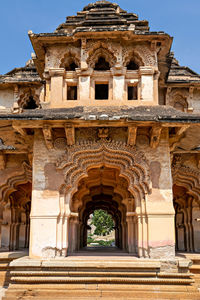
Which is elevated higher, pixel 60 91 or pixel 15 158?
pixel 60 91

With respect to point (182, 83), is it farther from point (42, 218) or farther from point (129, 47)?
point (42, 218)

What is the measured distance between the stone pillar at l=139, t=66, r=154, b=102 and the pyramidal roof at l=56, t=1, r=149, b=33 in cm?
138

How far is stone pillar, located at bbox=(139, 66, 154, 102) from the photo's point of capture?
367 inches

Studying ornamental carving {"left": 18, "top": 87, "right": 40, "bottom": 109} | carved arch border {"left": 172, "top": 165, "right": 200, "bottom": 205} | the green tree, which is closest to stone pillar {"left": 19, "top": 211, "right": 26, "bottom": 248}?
ornamental carving {"left": 18, "top": 87, "right": 40, "bottom": 109}

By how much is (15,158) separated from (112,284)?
6.16 metres

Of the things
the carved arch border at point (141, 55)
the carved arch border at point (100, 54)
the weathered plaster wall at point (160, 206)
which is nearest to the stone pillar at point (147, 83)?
the carved arch border at point (141, 55)

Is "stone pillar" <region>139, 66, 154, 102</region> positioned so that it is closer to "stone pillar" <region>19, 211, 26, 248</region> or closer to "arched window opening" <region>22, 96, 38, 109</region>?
"arched window opening" <region>22, 96, 38, 109</region>

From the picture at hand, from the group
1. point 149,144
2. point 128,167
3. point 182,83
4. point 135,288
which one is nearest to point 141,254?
point 135,288

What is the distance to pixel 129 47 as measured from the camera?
32.3ft

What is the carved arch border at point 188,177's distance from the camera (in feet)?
36.0

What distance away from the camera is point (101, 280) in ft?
23.2

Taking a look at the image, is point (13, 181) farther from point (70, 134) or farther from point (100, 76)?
point (100, 76)

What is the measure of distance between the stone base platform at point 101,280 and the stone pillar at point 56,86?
15.1 ft

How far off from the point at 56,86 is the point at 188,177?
18.6 ft
